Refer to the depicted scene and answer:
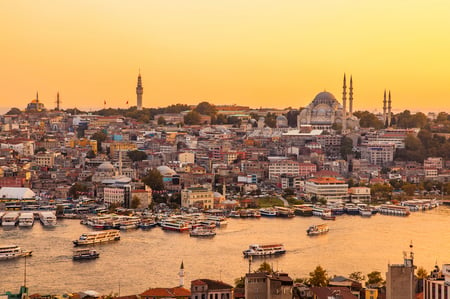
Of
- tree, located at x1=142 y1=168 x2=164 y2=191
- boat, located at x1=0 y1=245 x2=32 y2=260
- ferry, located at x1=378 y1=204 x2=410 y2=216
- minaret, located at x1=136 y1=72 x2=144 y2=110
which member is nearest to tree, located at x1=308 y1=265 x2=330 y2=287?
boat, located at x1=0 y1=245 x2=32 y2=260

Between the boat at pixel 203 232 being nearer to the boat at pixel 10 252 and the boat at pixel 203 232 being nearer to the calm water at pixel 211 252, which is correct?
the calm water at pixel 211 252

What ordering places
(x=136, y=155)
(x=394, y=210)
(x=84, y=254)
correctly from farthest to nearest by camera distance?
(x=136, y=155) < (x=394, y=210) < (x=84, y=254)

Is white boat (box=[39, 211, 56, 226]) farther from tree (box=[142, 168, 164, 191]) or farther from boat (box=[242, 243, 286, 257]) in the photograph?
boat (box=[242, 243, 286, 257])

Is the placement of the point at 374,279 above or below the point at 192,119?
below

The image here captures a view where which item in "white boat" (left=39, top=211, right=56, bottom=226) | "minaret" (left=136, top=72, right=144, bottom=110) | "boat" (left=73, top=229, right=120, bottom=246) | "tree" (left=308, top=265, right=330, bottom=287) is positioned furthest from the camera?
"minaret" (left=136, top=72, right=144, bottom=110)

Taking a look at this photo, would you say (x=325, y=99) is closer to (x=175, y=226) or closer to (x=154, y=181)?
(x=154, y=181)

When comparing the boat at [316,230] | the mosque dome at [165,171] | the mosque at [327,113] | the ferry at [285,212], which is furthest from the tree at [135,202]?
the mosque at [327,113]

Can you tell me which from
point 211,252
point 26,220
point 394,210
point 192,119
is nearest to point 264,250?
point 211,252
